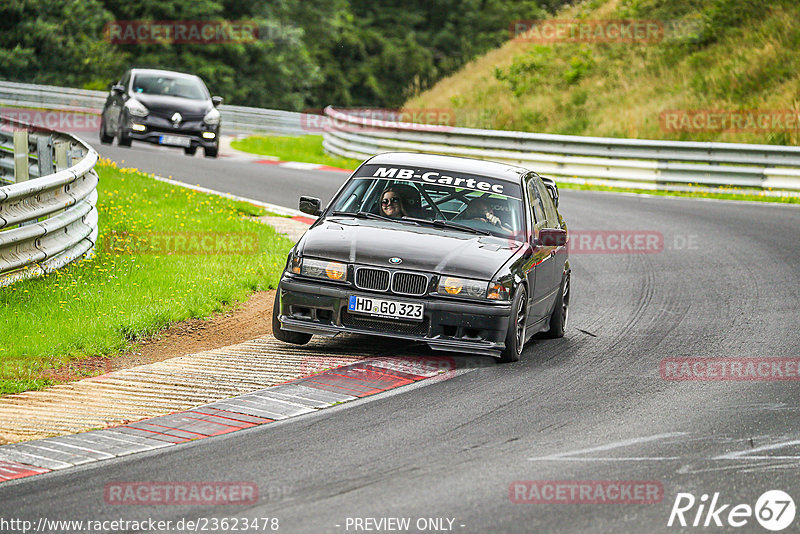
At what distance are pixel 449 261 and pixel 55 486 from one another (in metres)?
3.76

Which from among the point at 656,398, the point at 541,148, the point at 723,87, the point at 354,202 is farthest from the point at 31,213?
Answer: the point at 723,87

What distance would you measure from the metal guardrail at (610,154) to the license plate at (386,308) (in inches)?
641

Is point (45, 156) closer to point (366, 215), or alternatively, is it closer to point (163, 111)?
point (366, 215)

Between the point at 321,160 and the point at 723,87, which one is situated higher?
the point at 723,87

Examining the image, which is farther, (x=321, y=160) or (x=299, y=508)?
(x=321, y=160)

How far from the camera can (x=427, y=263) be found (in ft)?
27.9

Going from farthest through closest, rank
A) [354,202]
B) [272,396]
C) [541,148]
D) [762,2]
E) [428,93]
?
[428,93]
[762,2]
[541,148]
[354,202]
[272,396]

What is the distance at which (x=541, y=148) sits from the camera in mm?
25516

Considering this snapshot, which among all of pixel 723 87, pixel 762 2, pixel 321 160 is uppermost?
pixel 762 2

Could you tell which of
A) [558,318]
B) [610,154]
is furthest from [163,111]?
[558,318]

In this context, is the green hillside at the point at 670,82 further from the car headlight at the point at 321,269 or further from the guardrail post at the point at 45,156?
the car headlight at the point at 321,269

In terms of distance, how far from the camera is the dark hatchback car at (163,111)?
80.6 ft

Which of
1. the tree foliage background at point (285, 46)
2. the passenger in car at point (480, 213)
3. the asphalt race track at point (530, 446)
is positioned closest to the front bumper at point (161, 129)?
the asphalt race track at point (530, 446)

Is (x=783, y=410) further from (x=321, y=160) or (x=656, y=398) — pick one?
(x=321, y=160)
